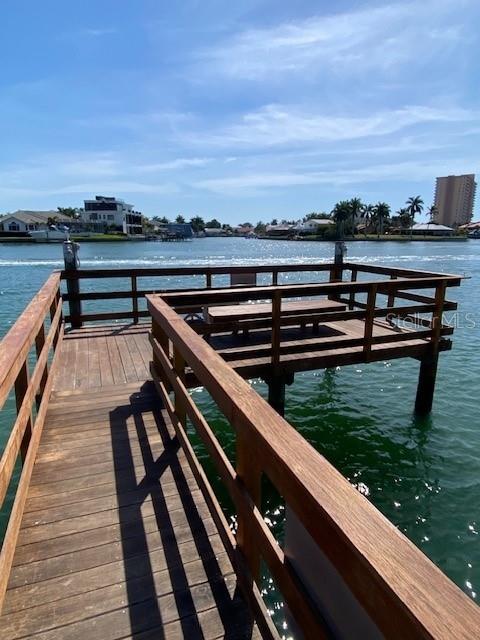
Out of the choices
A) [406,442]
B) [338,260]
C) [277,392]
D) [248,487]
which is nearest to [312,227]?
[338,260]

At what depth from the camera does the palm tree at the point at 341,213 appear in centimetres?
10731

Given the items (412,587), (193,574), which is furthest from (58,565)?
(412,587)

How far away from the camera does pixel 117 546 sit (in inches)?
94.0

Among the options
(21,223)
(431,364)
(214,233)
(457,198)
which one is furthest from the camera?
(214,233)

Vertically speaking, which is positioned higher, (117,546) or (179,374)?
(179,374)

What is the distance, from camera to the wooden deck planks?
6.34ft

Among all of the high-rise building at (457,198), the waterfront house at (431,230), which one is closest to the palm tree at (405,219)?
the waterfront house at (431,230)

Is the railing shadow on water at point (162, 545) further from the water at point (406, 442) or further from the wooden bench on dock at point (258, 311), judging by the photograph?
the wooden bench on dock at point (258, 311)

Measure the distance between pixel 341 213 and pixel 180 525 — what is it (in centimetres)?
11301

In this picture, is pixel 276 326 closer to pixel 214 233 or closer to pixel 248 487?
pixel 248 487

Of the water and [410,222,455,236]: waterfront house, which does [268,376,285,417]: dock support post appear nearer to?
the water

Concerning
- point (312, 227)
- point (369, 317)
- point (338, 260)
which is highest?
point (312, 227)

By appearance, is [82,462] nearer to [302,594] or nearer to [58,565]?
[58,565]

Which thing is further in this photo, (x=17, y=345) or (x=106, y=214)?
(x=106, y=214)
